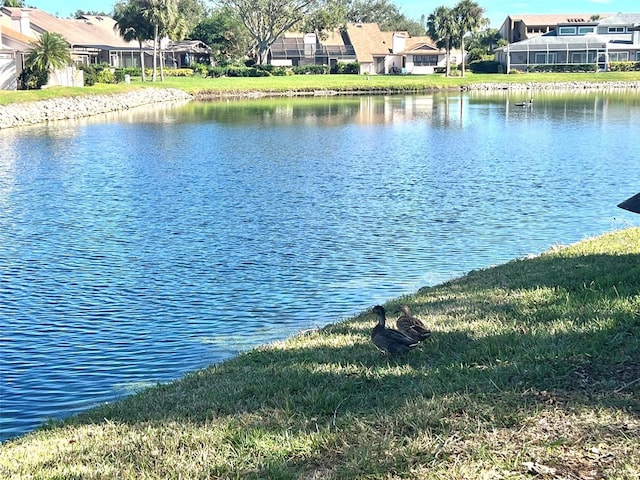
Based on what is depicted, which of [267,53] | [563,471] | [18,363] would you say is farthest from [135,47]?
[563,471]

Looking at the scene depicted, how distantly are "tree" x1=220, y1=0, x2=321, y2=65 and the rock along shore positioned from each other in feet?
108

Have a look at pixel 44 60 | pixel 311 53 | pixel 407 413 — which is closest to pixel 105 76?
pixel 44 60

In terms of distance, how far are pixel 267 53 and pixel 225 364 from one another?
111969 millimetres

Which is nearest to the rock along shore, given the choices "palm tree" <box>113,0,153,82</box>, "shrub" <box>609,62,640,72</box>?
"palm tree" <box>113,0,153,82</box>

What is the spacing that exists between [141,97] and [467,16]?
174ft

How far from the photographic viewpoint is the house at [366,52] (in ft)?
389

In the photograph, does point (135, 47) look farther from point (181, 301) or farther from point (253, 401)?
point (253, 401)

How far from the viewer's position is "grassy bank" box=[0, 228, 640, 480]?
5.17 meters

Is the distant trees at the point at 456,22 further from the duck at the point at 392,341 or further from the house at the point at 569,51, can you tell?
the duck at the point at 392,341

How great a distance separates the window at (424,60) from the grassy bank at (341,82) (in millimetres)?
11680

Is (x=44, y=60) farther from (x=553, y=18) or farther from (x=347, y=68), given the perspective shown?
(x=553, y=18)

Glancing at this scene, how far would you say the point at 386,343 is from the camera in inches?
295

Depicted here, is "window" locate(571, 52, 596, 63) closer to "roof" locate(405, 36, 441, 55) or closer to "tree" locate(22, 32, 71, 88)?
"roof" locate(405, 36, 441, 55)

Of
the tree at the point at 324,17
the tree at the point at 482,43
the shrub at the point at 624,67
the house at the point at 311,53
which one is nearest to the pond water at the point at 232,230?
the tree at the point at 324,17
